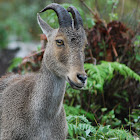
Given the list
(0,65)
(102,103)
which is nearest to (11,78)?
(102,103)

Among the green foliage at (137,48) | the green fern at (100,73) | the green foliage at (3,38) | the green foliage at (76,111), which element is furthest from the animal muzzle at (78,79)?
the green foliage at (3,38)

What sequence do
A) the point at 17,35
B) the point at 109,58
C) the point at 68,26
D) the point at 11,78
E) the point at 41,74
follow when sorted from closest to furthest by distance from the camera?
the point at 68,26
the point at 41,74
the point at 11,78
the point at 109,58
the point at 17,35

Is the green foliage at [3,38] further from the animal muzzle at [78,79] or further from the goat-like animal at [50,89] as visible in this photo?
the animal muzzle at [78,79]

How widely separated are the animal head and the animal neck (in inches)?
7.2

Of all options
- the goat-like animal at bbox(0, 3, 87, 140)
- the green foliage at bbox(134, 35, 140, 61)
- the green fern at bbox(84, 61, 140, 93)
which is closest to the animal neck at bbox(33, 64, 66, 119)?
the goat-like animal at bbox(0, 3, 87, 140)

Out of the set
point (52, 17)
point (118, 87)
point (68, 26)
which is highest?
point (52, 17)

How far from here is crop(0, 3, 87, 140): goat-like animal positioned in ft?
13.2

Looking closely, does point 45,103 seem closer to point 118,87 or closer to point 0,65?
point 118,87

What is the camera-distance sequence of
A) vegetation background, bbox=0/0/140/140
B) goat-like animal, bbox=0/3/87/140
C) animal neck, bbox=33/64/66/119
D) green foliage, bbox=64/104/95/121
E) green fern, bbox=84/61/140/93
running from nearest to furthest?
goat-like animal, bbox=0/3/87/140, animal neck, bbox=33/64/66/119, green fern, bbox=84/61/140/93, green foliage, bbox=64/104/95/121, vegetation background, bbox=0/0/140/140

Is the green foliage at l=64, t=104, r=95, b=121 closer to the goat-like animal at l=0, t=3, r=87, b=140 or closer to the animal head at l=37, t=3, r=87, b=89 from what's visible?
the goat-like animal at l=0, t=3, r=87, b=140

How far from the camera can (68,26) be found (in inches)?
164

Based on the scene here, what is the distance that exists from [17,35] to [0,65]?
5.66m

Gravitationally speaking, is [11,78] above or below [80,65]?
below

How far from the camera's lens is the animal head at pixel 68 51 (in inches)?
150
